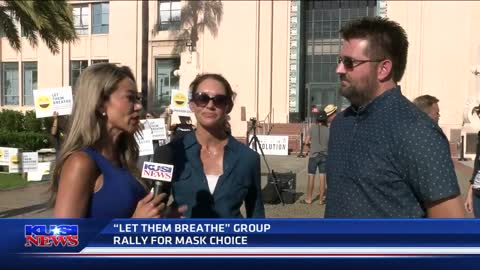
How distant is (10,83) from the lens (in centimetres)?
3700

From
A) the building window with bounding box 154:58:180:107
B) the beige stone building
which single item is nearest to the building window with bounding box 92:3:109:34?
the beige stone building

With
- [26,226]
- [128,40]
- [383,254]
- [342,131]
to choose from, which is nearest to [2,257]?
[26,226]

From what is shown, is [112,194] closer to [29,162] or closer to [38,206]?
[38,206]

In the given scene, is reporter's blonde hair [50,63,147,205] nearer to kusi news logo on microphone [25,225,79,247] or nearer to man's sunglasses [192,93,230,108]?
kusi news logo on microphone [25,225,79,247]

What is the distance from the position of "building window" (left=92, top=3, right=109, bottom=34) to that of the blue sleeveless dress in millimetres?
34056

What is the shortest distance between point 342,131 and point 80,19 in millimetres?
35310

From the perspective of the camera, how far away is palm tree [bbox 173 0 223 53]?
31.5 m

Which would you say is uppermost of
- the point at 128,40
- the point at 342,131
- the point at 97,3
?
the point at 97,3

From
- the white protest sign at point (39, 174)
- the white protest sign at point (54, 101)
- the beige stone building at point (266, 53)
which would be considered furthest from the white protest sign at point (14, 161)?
the beige stone building at point (266, 53)

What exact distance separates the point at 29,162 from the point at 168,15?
21487mm

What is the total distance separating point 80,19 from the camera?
35312 mm

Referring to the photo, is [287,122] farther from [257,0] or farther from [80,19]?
[80,19]

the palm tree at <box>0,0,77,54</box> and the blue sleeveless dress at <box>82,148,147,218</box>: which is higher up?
the palm tree at <box>0,0,77,54</box>

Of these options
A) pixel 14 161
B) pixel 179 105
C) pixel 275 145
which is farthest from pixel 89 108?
pixel 275 145
